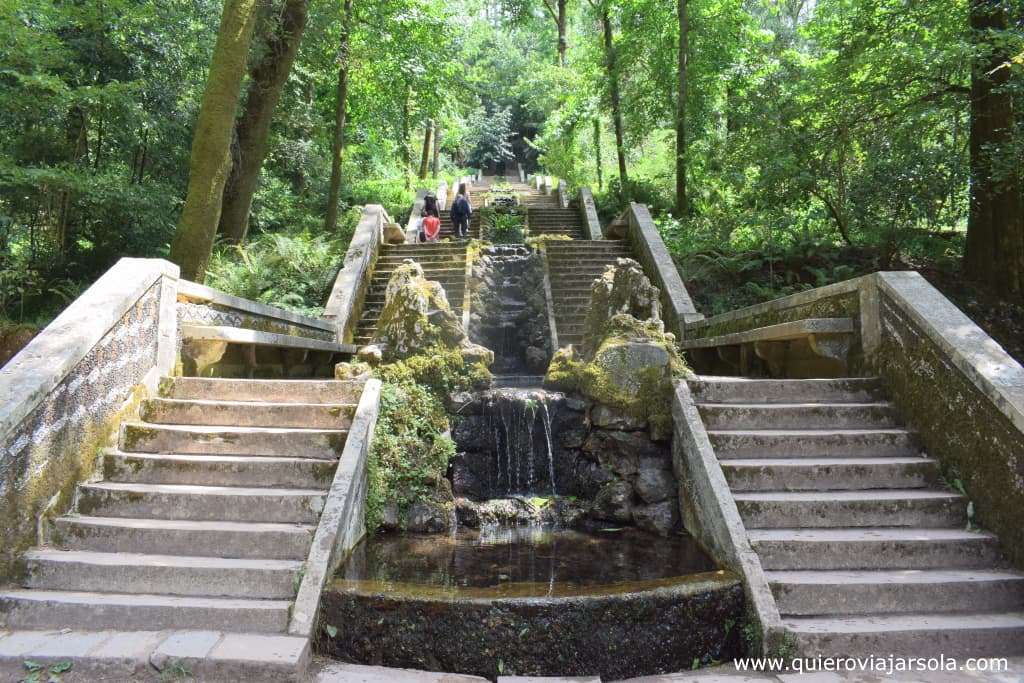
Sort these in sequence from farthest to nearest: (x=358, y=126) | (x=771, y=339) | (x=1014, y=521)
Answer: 1. (x=358, y=126)
2. (x=771, y=339)
3. (x=1014, y=521)

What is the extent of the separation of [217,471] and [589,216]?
1498 cm

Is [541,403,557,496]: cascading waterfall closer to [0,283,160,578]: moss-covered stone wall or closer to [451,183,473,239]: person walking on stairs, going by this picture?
[0,283,160,578]: moss-covered stone wall

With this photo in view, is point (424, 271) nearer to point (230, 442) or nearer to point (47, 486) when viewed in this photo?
point (230, 442)

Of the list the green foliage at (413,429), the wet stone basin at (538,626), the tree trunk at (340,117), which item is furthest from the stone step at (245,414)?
the tree trunk at (340,117)

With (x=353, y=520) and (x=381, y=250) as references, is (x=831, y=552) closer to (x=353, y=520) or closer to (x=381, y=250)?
(x=353, y=520)

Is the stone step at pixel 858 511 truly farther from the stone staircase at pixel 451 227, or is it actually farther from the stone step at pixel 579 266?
the stone staircase at pixel 451 227

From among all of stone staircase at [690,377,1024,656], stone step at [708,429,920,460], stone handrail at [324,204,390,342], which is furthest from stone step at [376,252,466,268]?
stone step at [708,429,920,460]

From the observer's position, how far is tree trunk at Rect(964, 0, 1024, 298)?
389 inches

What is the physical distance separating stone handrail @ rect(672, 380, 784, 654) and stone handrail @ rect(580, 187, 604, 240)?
11911mm

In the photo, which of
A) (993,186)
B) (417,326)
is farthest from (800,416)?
(993,186)

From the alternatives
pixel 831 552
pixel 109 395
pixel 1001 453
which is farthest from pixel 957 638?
pixel 109 395

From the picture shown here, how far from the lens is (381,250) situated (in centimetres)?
1555

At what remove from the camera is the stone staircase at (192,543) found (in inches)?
153

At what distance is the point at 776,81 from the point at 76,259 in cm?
1398
